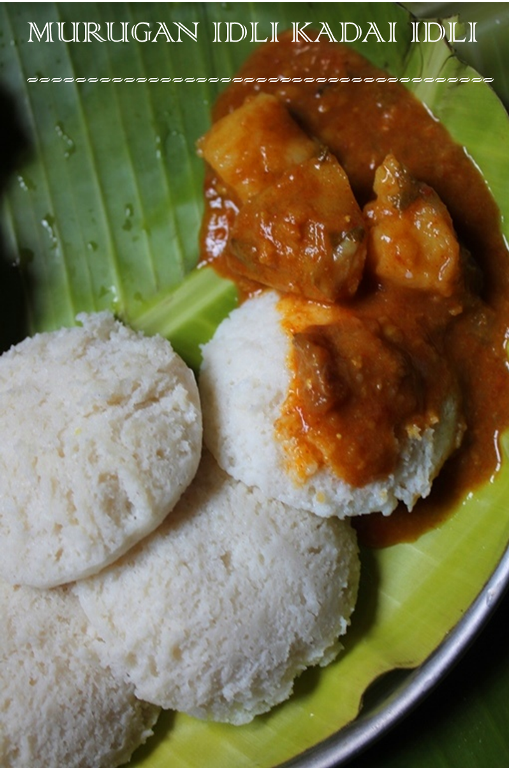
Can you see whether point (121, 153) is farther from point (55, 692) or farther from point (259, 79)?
point (55, 692)

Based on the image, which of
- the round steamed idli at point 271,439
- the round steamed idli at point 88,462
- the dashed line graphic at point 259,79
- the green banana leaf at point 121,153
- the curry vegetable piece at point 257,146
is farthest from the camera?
the green banana leaf at point 121,153

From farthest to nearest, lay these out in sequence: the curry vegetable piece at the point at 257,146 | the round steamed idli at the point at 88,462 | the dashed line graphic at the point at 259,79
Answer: the dashed line graphic at the point at 259,79 < the curry vegetable piece at the point at 257,146 < the round steamed idli at the point at 88,462

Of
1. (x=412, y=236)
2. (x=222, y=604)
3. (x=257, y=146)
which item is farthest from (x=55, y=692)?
(x=257, y=146)

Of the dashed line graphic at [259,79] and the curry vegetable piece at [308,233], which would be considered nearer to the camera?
the curry vegetable piece at [308,233]

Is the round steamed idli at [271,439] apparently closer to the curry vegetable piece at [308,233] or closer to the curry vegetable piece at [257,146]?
the curry vegetable piece at [308,233]

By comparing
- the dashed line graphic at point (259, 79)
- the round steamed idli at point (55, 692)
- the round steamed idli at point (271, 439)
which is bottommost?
the round steamed idli at point (55, 692)

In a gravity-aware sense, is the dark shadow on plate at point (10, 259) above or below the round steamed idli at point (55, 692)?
above

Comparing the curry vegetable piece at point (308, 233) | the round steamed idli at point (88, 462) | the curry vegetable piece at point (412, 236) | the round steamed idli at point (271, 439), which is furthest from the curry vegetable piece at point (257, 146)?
the round steamed idli at point (88, 462)
